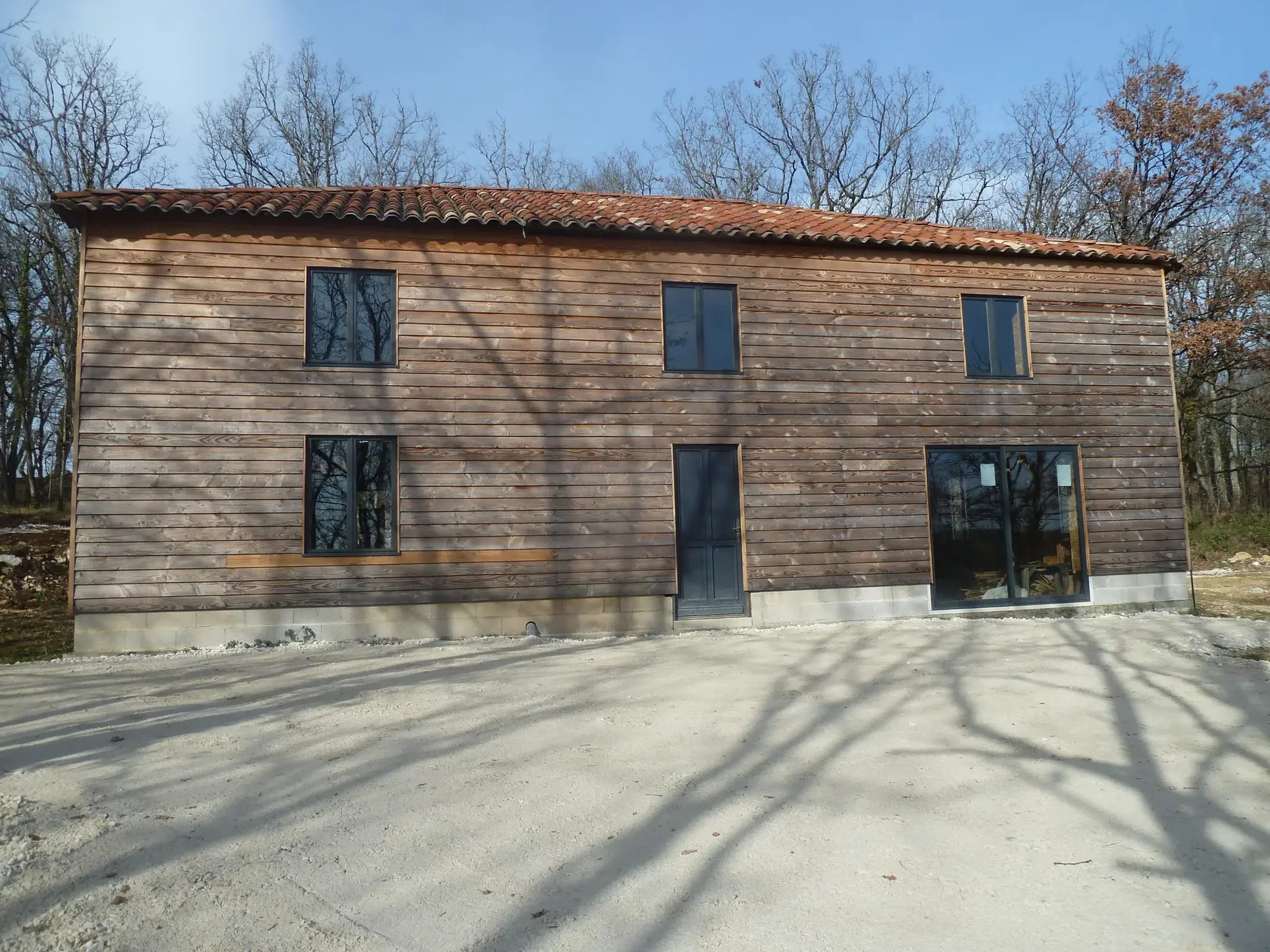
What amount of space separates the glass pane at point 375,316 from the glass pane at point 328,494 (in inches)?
46.3

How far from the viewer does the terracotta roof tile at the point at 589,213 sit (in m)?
10.0

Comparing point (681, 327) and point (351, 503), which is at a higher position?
point (681, 327)

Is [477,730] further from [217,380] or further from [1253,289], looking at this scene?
[1253,289]

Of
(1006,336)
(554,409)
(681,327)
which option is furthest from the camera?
(1006,336)

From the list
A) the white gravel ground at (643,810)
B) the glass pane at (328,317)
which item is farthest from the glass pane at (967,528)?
the glass pane at (328,317)

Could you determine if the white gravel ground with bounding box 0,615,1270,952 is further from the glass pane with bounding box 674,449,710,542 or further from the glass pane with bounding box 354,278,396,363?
the glass pane with bounding box 354,278,396,363

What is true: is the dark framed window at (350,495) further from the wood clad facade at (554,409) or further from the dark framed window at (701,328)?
the dark framed window at (701,328)

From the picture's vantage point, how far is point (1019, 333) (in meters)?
12.3

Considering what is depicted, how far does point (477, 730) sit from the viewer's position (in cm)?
601

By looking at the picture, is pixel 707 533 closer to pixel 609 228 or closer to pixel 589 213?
pixel 609 228

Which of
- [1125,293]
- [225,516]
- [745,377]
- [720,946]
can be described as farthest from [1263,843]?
[1125,293]

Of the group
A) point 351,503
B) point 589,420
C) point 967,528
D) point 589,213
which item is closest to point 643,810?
point 589,420

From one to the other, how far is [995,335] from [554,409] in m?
6.59

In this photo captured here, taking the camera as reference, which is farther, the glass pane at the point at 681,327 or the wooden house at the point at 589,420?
the glass pane at the point at 681,327
